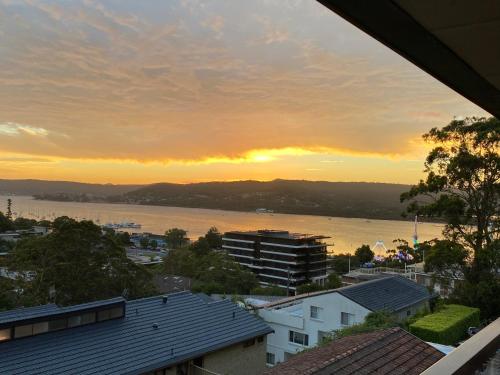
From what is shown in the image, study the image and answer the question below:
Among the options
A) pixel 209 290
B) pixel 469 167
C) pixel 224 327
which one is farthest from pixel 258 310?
pixel 209 290

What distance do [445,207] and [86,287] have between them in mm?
12125

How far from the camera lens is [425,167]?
10219mm

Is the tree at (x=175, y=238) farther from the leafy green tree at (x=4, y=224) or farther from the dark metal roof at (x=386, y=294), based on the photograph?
the dark metal roof at (x=386, y=294)

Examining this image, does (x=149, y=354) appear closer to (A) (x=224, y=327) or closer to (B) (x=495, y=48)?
(A) (x=224, y=327)

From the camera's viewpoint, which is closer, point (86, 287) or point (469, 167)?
point (469, 167)

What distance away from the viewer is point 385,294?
42.8 ft

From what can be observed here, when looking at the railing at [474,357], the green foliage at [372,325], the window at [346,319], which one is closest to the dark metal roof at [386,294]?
the window at [346,319]

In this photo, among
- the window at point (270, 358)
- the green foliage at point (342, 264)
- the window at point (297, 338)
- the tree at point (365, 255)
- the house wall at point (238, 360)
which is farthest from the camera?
the tree at point (365, 255)

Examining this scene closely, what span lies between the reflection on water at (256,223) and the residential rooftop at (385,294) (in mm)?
2005

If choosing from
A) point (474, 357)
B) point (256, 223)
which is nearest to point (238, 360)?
point (474, 357)

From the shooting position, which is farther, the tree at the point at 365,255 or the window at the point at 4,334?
the tree at the point at 365,255

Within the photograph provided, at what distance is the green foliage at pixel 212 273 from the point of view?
79.3ft

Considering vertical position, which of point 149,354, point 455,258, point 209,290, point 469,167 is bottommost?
point 209,290

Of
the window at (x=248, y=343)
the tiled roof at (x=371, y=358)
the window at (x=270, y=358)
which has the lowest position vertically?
the window at (x=270, y=358)
